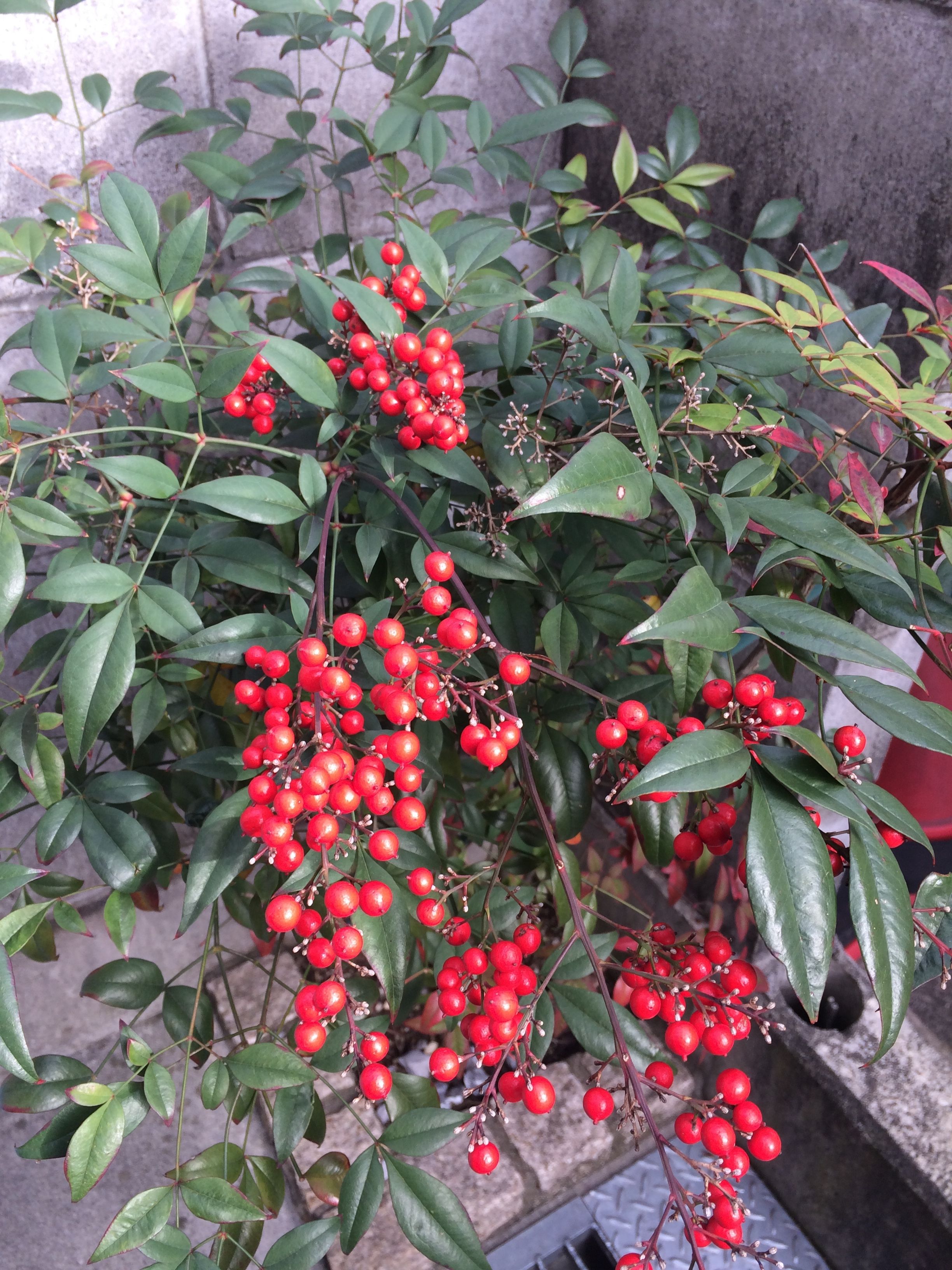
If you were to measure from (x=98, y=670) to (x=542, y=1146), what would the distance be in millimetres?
1013

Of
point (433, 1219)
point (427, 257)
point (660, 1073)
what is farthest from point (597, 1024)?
point (427, 257)

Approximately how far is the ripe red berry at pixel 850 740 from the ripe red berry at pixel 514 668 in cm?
21

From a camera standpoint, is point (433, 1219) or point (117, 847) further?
point (117, 847)

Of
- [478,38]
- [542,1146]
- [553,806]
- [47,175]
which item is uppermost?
[478,38]

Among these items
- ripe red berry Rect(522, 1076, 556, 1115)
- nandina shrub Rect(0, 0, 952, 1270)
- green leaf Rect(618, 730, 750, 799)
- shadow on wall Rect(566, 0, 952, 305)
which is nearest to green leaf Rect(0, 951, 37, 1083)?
nandina shrub Rect(0, 0, 952, 1270)

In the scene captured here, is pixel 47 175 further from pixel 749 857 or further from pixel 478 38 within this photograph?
pixel 749 857

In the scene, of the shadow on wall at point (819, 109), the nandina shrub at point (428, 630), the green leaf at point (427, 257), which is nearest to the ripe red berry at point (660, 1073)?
the nandina shrub at point (428, 630)

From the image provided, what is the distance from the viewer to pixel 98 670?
0.62 meters

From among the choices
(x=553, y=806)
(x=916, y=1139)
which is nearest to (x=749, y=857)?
(x=553, y=806)

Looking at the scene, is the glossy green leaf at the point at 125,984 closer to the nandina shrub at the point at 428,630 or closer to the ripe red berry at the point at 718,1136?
the nandina shrub at the point at 428,630

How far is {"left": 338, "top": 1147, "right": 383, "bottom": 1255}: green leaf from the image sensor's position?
2.15 ft

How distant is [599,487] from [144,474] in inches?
14.0

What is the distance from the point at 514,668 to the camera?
1.88 ft

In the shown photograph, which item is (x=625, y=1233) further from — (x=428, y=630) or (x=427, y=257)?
(x=427, y=257)
